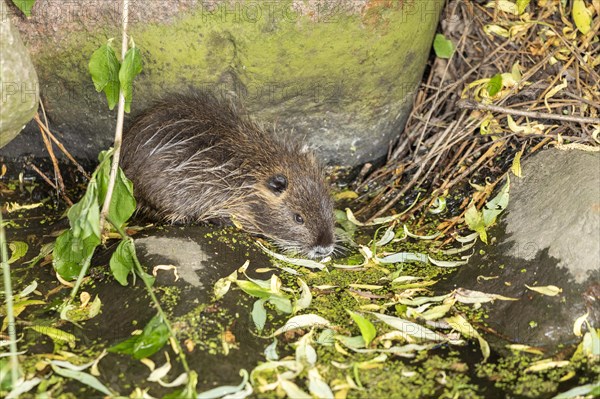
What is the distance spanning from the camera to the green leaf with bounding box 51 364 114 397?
3.01 m

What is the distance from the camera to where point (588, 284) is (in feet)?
11.2

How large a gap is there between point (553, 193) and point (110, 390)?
224 centimetres

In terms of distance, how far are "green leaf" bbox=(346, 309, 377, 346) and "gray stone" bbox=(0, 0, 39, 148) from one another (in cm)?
170

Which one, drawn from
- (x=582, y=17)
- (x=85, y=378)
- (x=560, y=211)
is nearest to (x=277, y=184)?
(x=560, y=211)

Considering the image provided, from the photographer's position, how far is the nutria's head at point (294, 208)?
434 cm

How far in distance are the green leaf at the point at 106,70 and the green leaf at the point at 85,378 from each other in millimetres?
1228

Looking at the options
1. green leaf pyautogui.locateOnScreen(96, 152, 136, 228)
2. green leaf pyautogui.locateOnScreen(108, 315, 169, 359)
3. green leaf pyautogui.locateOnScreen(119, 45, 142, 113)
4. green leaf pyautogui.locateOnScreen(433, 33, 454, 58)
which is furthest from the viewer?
green leaf pyautogui.locateOnScreen(433, 33, 454, 58)

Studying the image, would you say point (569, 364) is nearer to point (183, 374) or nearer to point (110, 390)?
point (183, 374)

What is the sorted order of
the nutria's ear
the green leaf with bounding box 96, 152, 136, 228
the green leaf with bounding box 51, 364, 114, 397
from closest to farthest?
the green leaf with bounding box 51, 364, 114, 397 → the green leaf with bounding box 96, 152, 136, 228 → the nutria's ear

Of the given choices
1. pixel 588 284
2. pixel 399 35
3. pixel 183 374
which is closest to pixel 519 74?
pixel 399 35

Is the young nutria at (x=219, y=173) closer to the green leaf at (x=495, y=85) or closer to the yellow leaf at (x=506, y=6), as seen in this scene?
the green leaf at (x=495, y=85)

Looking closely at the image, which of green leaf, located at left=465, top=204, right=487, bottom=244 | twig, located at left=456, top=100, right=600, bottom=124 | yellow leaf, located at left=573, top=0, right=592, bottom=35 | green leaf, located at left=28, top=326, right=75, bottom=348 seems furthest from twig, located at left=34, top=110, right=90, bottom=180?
yellow leaf, located at left=573, top=0, right=592, bottom=35

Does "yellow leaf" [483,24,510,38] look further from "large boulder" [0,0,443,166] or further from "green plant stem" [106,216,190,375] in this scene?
"green plant stem" [106,216,190,375]

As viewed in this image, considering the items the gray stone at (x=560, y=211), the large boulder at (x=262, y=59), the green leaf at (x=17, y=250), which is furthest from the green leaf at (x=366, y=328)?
the green leaf at (x=17, y=250)
